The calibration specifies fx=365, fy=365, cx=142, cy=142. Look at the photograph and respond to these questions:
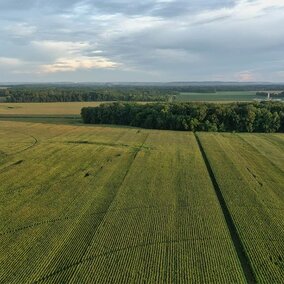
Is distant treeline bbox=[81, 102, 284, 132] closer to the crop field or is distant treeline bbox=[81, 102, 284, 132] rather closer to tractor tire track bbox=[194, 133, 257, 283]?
the crop field

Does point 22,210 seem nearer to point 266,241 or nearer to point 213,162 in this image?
point 266,241

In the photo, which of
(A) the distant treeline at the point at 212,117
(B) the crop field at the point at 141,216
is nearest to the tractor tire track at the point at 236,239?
(B) the crop field at the point at 141,216

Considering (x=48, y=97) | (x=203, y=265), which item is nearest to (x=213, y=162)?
(x=203, y=265)

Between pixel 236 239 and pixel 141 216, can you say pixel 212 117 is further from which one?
pixel 236 239

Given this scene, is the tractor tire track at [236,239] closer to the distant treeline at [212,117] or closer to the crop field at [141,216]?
the crop field at [141,216]

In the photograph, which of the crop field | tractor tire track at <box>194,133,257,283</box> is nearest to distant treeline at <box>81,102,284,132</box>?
the crop field
